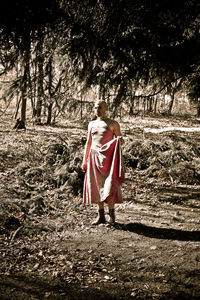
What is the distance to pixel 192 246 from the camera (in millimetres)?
4312

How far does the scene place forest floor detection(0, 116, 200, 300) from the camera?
10.6 ft

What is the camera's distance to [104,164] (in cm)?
497

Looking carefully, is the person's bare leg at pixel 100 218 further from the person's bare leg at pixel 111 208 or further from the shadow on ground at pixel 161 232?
the shadow on ground at pixel 161 232

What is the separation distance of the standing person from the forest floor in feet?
1.82

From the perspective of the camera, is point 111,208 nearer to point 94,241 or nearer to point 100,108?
point 94,241

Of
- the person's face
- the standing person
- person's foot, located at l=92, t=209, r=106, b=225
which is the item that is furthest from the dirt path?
the person's face

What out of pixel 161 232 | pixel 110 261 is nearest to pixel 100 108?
pixel 161 232

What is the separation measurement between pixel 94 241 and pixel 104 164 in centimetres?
124

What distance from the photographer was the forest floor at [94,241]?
325 cm

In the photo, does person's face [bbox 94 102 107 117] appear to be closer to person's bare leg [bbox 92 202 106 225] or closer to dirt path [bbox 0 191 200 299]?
person's bare leg [bbox 92 202 106 225]

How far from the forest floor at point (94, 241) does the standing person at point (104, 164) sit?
1.82 ft

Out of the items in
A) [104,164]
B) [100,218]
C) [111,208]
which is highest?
[104,164]

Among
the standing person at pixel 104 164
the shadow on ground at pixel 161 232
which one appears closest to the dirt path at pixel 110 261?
the shadow on ground at pixel 161 232

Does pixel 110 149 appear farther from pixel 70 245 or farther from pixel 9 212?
pixel 9 212
